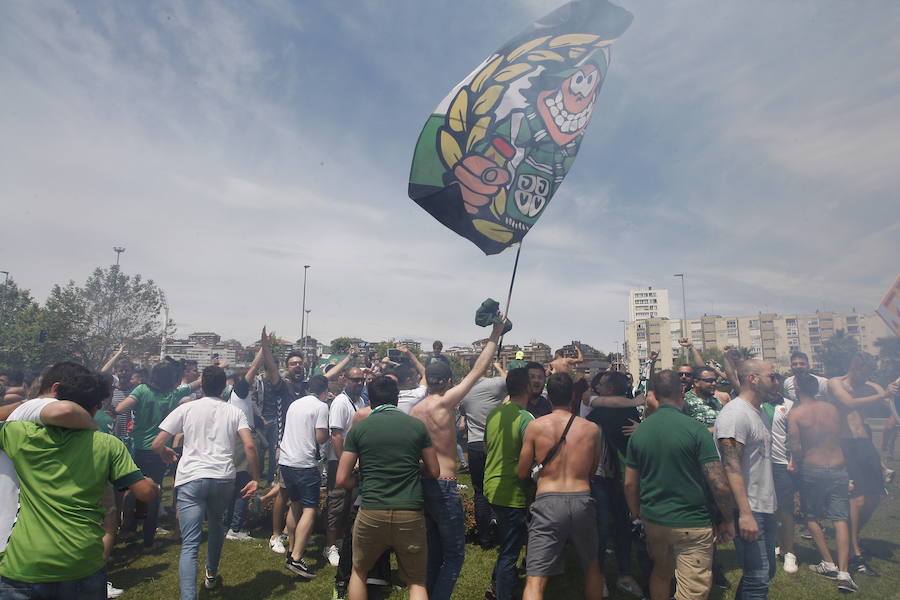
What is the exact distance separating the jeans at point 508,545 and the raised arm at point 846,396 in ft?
15.9

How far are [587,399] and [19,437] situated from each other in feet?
17.4

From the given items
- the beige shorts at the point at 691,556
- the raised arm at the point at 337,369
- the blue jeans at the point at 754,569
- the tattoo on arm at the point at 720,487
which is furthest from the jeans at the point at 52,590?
the blue jeans at the point at 754,569

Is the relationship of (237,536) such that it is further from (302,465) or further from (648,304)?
(648,304)

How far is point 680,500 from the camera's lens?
364 centimetres

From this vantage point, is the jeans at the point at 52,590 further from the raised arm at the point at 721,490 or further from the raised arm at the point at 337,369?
the raised arm at the point at 721,490

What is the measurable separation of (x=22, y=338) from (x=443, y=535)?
48.4m

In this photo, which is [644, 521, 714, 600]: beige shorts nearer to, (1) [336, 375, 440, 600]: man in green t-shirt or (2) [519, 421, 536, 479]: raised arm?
(2) [519, 421, 536, 479]: raised arm

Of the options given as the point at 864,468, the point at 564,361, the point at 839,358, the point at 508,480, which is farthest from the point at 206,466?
the point at 839,358

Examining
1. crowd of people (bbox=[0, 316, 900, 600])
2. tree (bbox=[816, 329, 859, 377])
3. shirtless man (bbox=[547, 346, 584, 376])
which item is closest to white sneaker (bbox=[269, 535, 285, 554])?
crowd of people (bbox=[0, 316, 900, 600])

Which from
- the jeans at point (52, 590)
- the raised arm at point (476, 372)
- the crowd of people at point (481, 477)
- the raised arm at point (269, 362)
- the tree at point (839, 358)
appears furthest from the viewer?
the tree at point (839, 358)

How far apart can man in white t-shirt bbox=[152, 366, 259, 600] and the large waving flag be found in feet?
9.70

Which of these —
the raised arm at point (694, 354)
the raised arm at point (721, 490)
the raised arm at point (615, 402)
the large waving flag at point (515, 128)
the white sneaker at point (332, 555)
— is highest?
the large waving flag at point (515, 128)

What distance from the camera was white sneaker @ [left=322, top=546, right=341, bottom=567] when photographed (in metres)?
5.67

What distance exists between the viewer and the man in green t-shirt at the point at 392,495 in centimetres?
360
